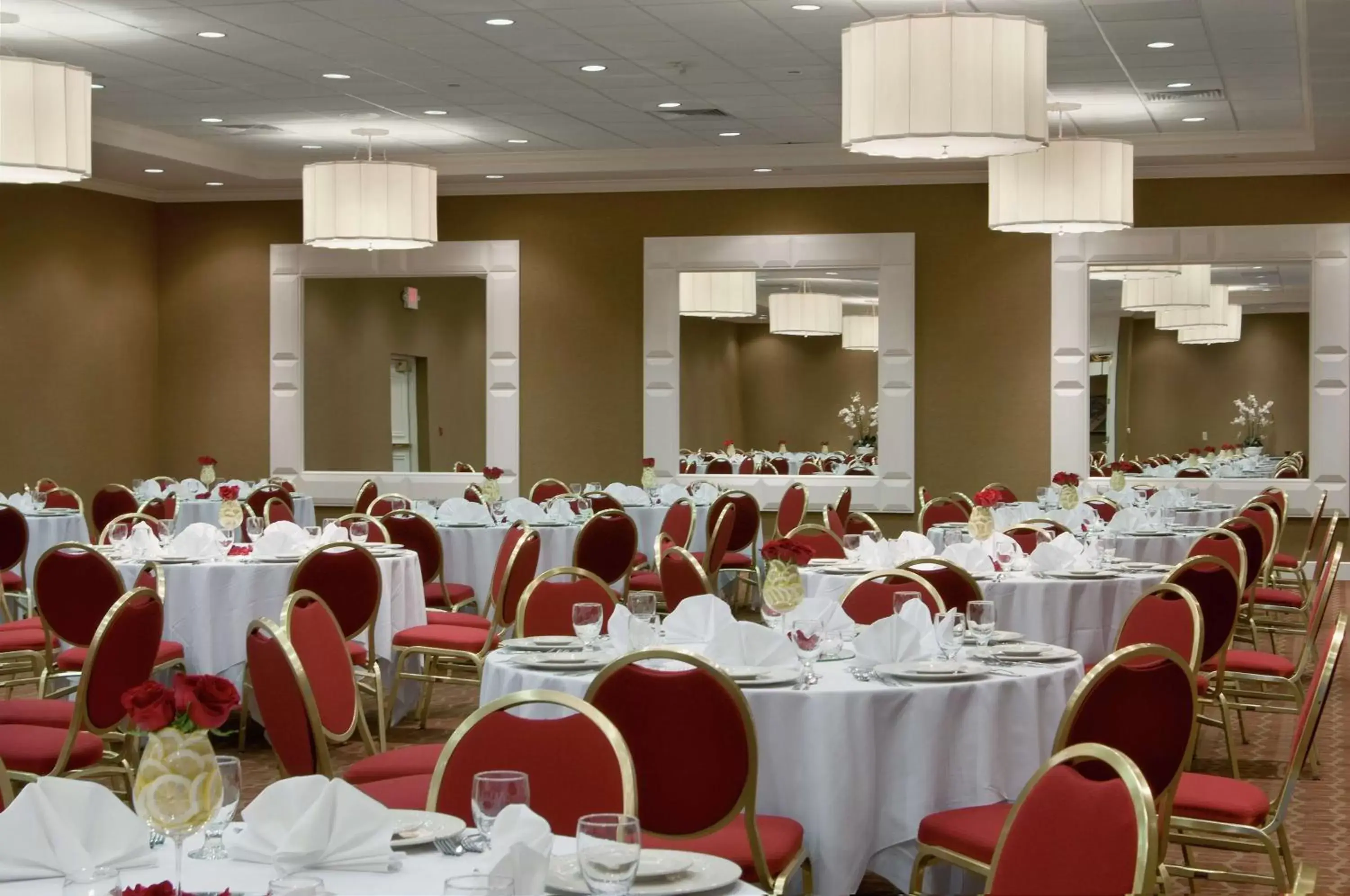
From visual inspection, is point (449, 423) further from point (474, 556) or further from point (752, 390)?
point (474, 556)

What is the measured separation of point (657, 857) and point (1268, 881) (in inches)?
124

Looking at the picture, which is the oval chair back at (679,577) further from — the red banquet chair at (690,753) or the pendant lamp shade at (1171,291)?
the pendant lamp shade at (1171,291)

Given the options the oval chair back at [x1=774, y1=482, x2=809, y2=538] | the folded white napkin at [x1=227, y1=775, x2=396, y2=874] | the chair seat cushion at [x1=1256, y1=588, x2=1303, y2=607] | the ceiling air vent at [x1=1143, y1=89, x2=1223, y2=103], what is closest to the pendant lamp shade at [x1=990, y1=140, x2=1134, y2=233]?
the ceiling air vent at [x1=1143, y1=89, x2=1223, y2=103]

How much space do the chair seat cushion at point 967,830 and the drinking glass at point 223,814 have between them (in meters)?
1.85

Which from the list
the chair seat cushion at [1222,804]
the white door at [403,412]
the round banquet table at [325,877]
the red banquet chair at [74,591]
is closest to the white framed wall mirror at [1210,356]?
the white door at [403,412]

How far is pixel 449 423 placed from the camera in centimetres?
1546

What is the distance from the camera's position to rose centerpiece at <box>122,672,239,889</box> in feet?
7.79

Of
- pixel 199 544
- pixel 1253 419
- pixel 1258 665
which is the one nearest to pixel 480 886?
pixel 1258 665

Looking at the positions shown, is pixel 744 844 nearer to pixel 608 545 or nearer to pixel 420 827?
Answer: pixel 420 827

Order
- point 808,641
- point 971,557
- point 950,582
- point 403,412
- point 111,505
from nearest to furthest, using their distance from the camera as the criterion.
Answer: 1. point 808,641
2. point 950,582
3. point 971,557
4. point 111,505
5. point 403,412

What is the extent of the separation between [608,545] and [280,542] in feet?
6.35

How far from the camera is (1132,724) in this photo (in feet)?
12.2

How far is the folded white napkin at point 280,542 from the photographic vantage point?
7637 millimetres

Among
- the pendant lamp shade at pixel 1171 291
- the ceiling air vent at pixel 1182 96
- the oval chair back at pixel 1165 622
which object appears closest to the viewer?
the oval chair back at pixel 1165 622
